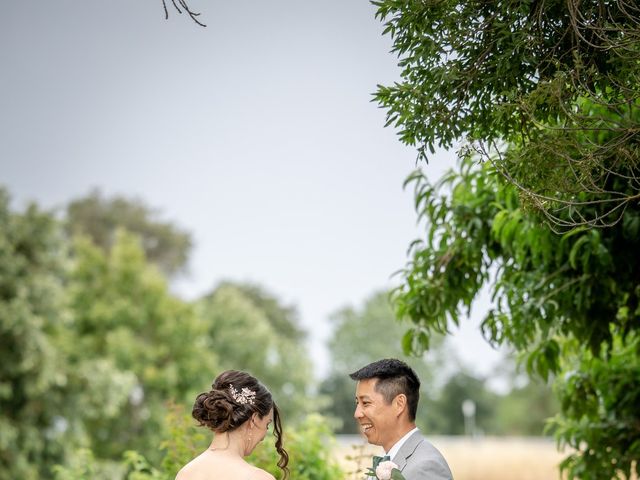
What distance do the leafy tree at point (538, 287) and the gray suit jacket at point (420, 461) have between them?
2.61m

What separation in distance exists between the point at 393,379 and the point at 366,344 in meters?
60.4

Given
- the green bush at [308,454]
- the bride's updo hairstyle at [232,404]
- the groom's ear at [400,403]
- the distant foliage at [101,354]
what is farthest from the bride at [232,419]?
the green bush at [308,454]

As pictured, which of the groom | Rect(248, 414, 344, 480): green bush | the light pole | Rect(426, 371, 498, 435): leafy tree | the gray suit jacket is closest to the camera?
the gray suit jacket

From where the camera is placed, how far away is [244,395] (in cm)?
451

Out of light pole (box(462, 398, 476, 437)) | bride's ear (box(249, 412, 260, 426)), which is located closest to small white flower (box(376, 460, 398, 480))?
bride's ear (box(249, 412, 260, 426))

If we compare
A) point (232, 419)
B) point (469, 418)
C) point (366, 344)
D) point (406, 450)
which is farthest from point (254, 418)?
point (366, 344)

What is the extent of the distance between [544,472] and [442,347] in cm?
4153

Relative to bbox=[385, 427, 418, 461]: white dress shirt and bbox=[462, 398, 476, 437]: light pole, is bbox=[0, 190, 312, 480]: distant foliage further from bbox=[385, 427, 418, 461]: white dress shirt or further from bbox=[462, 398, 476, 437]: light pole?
bbox=[462, 398, 476, 437]: light pole

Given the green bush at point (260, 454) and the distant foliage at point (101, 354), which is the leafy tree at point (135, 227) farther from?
the green bush at point (260, 454)

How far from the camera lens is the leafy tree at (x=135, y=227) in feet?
149

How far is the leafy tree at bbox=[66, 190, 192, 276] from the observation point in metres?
45.6

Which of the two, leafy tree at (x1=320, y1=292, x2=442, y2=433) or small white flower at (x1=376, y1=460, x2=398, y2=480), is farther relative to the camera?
leafy tree at (x1=320, y1=292, x2=442, y2=433)

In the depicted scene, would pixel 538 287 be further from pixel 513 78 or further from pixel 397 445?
pixel 397 445

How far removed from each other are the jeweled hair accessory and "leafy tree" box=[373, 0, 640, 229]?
4.72 ft
